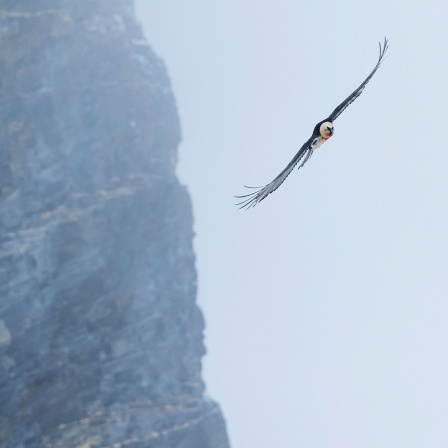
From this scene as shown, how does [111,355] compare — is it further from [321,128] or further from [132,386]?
[321,128]

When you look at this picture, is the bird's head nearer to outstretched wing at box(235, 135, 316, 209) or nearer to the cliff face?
outstretched wing at box(235, 135, 316, 209)

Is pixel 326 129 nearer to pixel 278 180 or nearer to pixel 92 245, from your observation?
pixel 278 180

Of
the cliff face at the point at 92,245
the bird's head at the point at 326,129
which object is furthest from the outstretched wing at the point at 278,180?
the cliff face at the point at 92,245

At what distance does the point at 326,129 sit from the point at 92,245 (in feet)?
247

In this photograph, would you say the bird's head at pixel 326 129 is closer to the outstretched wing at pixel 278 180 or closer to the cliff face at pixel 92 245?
the outstretched wing at pixel 278 180

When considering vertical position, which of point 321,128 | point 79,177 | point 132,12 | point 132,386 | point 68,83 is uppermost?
point 132,12

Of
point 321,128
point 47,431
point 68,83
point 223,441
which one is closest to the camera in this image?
point 321,128

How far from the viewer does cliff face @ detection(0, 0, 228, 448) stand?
91312 millimetres

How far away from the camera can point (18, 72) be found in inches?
3713

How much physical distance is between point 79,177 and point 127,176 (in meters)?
6.80

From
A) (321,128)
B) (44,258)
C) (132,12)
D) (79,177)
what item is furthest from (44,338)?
(321,128)

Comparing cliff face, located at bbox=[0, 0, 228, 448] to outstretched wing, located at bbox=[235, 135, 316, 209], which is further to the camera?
cliff face, located at bbox=[0, 0, 228, 448]

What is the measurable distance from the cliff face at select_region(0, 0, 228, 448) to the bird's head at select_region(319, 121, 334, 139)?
68714 mm

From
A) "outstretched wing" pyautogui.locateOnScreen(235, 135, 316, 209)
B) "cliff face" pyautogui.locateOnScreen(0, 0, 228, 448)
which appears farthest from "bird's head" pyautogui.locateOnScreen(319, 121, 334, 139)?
"cliff face" pyautogui.locateOnScreen(0, 0, 228, 448)
